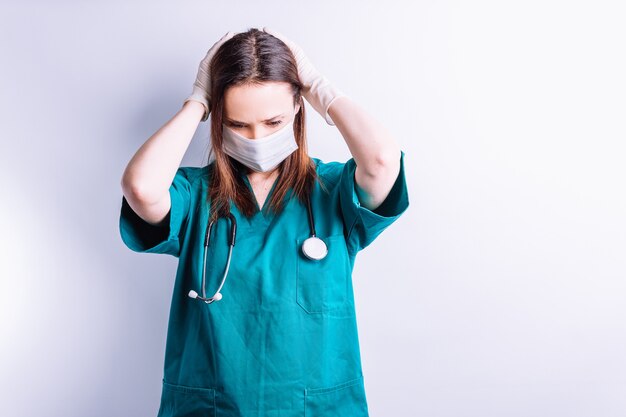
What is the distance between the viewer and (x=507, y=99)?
5.49 feet

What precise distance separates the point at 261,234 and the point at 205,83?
0.34m

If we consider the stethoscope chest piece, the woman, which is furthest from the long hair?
the stethoscope chest piece

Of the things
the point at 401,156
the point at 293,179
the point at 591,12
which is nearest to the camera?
the point at 401,156

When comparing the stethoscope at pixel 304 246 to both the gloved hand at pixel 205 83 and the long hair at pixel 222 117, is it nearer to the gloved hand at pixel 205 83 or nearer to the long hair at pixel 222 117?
the long hair at pixel 222 117

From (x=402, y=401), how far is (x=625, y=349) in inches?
22.6

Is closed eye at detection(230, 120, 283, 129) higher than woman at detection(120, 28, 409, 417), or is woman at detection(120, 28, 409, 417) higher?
closed eye at detection(230, 120, 283, 129)

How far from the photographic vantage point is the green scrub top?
137 centimetres

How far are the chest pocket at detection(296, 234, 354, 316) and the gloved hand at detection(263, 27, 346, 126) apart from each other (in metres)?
0.27

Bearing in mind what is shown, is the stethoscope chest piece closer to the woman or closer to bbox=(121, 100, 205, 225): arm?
the woman

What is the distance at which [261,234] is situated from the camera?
1442 millimetres

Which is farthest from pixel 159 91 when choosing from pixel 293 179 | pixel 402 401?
pixel 402 401

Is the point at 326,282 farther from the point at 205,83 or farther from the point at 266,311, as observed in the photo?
the point at 205,83

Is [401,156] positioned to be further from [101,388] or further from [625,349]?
[101,388]

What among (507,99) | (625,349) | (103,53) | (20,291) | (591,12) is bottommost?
(625,349)
